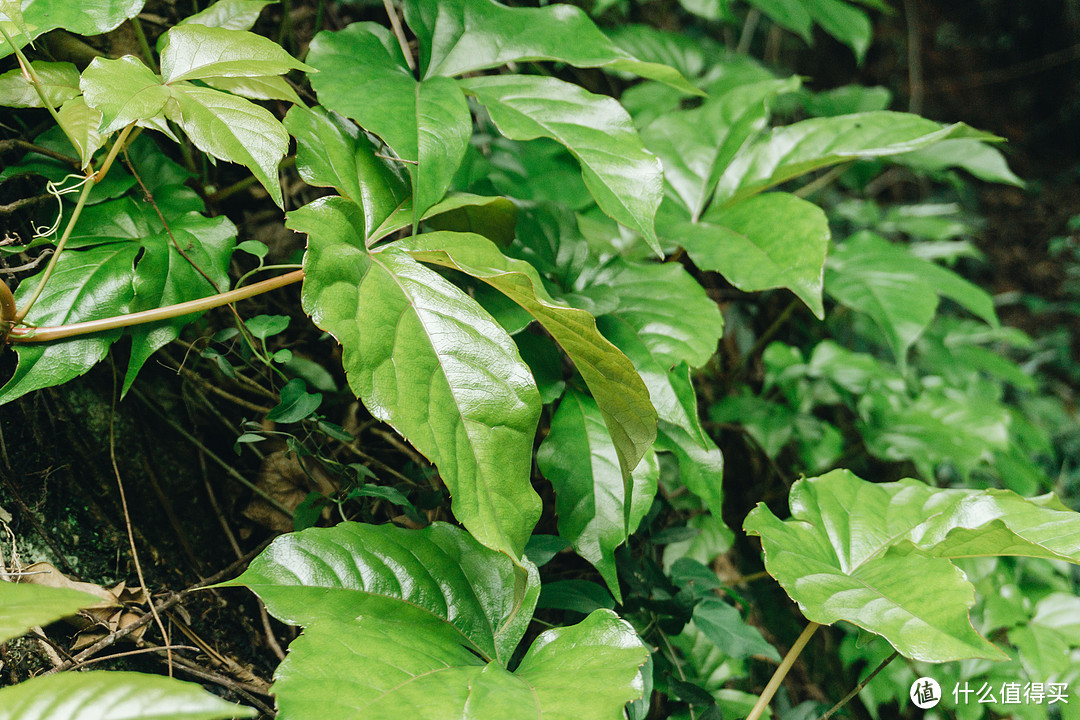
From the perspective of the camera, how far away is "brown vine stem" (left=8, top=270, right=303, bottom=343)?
59 centimetres

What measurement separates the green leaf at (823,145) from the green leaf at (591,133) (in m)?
0.34

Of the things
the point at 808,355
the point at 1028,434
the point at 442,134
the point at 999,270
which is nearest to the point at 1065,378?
the point at 999,270

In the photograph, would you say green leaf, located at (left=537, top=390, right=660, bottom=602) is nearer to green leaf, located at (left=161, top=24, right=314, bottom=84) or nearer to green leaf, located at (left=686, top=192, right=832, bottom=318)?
green leaf, located at (left=686, top=192, right=832, bottom=318)

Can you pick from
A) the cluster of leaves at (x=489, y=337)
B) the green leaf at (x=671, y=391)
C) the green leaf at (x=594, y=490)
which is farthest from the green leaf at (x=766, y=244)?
the green leaf at (x=594, y=490)

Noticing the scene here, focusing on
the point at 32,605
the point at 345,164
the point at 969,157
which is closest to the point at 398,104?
the point at 345,164

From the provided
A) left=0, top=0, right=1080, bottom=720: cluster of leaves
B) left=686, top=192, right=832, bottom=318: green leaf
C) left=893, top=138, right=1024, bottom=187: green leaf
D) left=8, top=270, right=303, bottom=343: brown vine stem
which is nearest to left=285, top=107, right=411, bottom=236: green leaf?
left=0, top=0, right=1080, bottom=720: cluster of leaves

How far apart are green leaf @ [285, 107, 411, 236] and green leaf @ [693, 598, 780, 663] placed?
2.08ft

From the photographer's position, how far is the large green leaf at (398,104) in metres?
0.65

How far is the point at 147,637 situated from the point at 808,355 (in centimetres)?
145

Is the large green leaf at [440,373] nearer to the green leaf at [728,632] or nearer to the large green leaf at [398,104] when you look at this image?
the large green leaf at [398,104]

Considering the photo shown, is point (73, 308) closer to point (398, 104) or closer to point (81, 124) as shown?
point (81, 124)

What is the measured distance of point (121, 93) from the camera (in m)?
0.57

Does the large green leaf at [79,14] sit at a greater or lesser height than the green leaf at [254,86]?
greater

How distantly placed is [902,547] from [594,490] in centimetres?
33
